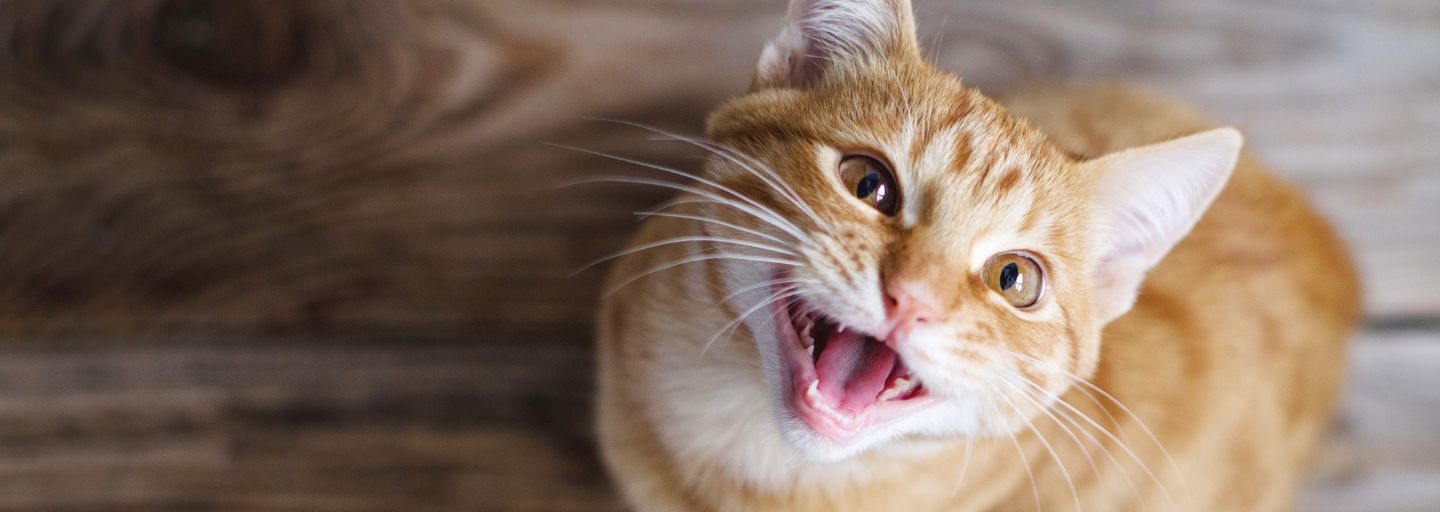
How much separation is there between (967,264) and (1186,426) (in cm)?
60

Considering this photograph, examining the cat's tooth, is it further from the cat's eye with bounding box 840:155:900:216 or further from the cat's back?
the cat's back

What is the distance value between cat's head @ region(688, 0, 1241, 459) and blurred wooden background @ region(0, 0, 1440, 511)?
0.72 metres

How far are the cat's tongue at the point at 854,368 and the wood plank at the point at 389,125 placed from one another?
33.4 inches

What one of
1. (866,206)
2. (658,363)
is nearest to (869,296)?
(866,206)

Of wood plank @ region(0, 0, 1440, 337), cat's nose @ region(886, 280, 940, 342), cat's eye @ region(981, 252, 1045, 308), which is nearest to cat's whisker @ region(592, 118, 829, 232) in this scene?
cat's nose @ region(886, 280, 940, 342)

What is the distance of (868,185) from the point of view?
113cm

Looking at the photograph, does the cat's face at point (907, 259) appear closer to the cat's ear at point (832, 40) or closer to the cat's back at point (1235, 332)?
Result: the cat's ear at point (832, 40)

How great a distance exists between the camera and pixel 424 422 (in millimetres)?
1813

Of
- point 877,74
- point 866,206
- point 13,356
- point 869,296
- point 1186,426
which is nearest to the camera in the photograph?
point 869,296

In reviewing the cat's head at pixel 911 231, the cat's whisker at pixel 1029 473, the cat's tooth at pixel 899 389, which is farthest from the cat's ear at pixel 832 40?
the cat's whisker at pixel 1029 473

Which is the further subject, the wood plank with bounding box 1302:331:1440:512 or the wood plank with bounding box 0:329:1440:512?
the wood plank with bounding box 1302:331:1440:512

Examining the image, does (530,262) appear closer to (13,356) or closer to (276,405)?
(276,405)

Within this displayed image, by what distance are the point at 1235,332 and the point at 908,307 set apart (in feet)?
2.58

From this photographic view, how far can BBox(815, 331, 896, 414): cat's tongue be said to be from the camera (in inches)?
42.6
